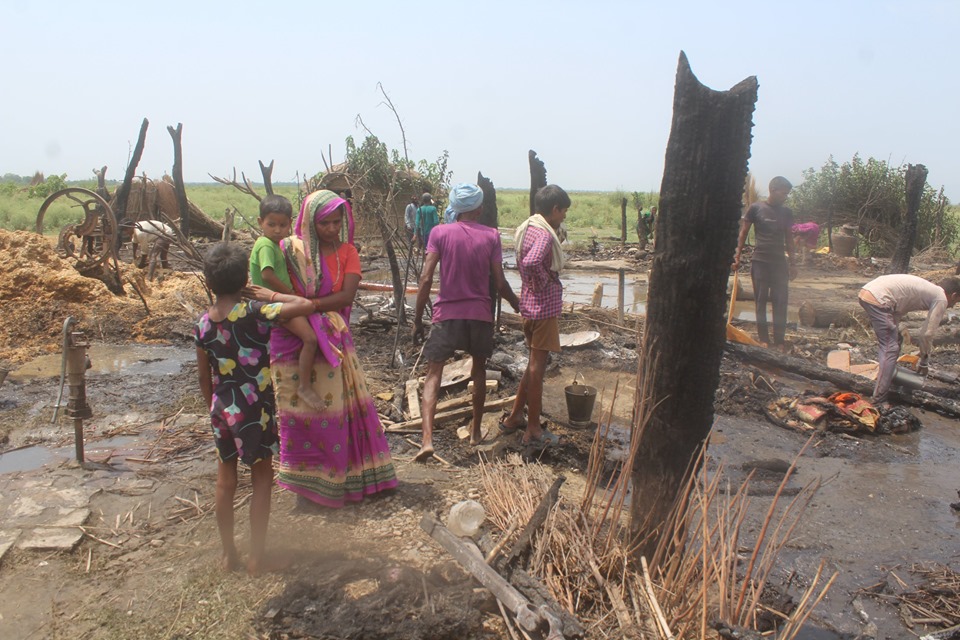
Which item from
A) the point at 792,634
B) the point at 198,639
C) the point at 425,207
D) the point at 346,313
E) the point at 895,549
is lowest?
the point at 895,549

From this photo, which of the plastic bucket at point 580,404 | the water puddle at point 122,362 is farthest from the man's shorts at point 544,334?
the water puddle at point 122,362

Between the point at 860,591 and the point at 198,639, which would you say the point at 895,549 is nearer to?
the point at 860,591

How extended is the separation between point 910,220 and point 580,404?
10.2 metres

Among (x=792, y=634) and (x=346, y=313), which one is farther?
(x=346, y=313)

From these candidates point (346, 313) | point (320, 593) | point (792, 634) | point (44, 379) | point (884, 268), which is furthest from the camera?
point (884, 268)

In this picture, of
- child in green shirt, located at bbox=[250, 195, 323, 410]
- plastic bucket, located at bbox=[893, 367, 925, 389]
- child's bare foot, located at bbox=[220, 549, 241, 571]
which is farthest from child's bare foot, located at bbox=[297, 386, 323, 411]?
plastic bucket, located at bbox=[893, 367, 925, 389]

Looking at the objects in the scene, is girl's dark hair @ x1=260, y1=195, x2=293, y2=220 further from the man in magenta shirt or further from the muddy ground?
the muddy ground

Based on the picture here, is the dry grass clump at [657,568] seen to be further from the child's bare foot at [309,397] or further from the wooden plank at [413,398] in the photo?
the wooden plank at [413,398]

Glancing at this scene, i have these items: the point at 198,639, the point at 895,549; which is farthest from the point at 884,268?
the point at 198,639

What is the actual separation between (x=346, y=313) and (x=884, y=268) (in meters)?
18.0

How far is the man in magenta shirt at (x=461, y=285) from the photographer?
4.61 m

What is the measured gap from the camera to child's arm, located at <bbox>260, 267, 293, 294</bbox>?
3437 mm

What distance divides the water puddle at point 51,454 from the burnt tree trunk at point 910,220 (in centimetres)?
1281

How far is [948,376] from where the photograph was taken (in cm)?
764
